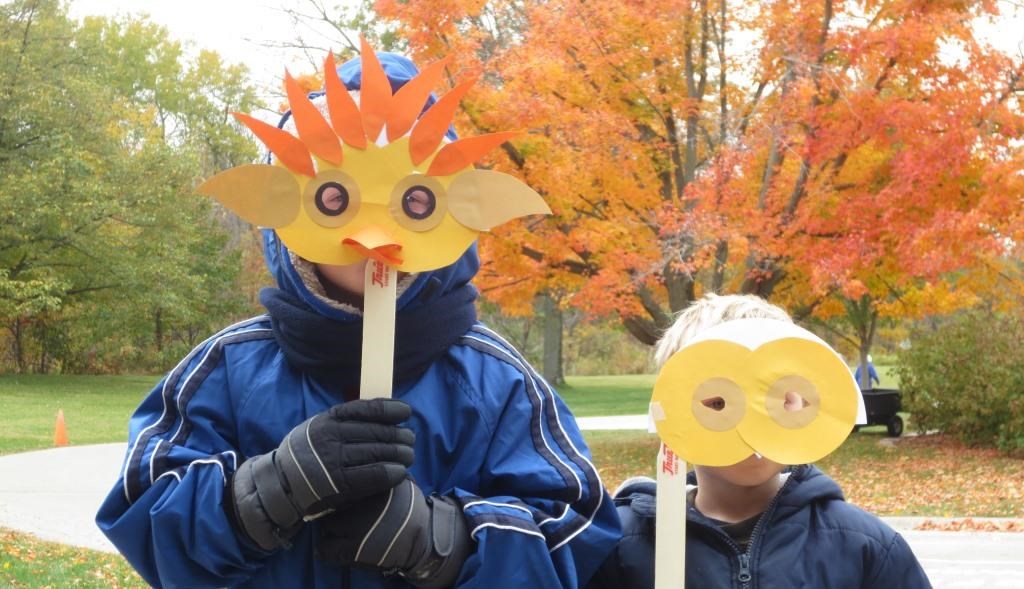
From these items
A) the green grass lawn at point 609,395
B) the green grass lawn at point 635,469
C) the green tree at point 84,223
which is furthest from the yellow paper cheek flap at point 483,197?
the green tree at point 84,223

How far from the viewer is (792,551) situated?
1.94 meters

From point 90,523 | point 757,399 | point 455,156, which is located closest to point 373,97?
point 455,156

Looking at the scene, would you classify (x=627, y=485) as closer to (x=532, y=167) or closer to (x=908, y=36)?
(x=532, y=167)

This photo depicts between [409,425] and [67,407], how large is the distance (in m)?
21.4

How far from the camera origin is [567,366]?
44594 millimetres

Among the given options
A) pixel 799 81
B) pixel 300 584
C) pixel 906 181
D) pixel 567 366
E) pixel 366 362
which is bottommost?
pixel 567 366

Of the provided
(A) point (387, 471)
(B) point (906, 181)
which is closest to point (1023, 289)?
(B) point (906, 181)

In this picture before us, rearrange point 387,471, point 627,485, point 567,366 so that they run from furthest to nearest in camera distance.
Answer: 1. point 567,366
2. point 627,485
3. point 387,471

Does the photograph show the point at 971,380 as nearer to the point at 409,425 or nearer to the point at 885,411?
the point at 885,411

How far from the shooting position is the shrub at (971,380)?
13.3 meters

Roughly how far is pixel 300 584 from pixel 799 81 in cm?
937

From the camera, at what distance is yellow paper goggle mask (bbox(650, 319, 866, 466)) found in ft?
5.30

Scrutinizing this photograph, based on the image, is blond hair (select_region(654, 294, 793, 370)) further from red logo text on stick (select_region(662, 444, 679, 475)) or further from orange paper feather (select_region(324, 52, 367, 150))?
orange paper feather (select_region(324, 52, 367, 150))

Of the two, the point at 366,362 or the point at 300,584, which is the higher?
the point at 366,362
